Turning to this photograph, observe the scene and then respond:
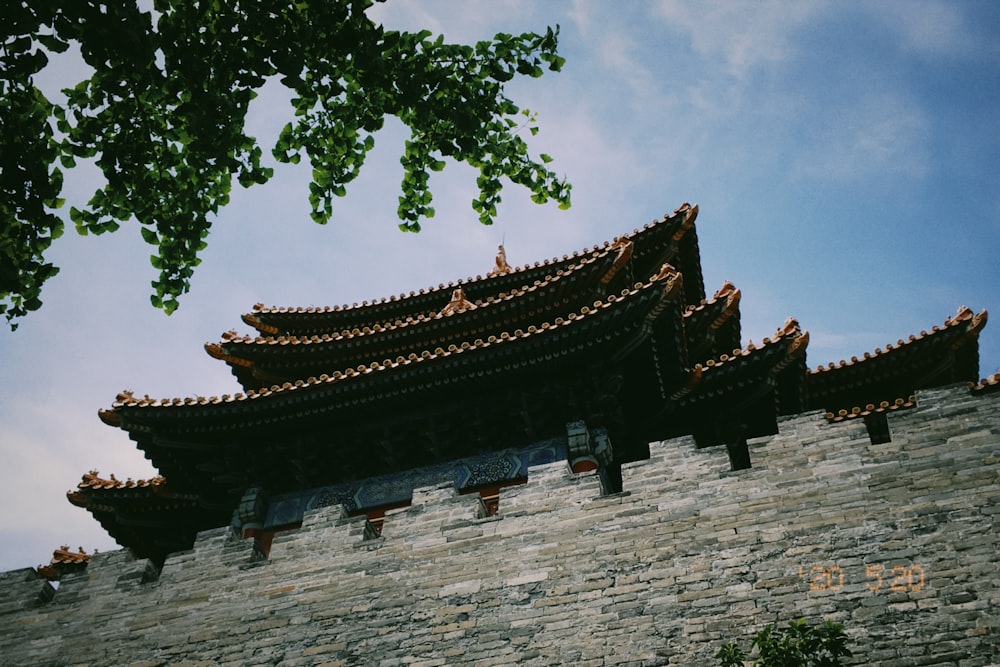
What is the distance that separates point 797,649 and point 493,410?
6.13 metres

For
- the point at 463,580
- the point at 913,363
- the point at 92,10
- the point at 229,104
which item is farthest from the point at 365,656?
the point at 913,363

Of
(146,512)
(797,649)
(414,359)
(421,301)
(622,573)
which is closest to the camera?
(797,649)

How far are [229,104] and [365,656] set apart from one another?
484cm

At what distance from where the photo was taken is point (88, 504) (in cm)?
1370

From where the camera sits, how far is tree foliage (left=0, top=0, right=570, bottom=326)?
7.20m

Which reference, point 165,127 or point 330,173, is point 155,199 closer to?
point 165,127

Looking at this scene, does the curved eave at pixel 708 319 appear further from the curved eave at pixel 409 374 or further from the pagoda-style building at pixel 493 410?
the curved eave at pixel 409 374

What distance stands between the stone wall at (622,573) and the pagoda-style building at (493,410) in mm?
2508

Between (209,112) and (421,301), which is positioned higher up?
(421,301)

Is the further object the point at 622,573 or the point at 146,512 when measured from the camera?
the point at 146,512

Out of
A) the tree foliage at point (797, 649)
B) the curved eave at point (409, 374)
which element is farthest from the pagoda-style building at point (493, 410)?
the tree foliage at point (797, 649)

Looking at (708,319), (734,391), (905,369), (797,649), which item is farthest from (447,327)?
(797,649)

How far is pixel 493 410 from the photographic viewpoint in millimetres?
12055

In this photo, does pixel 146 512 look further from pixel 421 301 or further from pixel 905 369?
pixel 905 369
